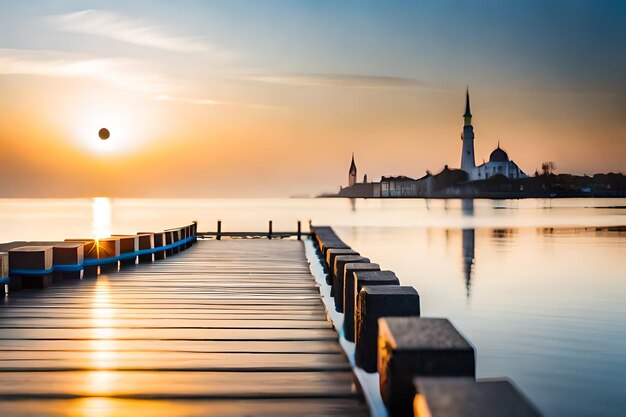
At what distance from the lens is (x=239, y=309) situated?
840 cm

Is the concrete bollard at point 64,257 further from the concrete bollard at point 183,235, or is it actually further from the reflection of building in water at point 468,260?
the reflection of building in water at point 468,260

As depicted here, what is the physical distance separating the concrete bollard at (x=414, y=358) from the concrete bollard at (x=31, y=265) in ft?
25.8

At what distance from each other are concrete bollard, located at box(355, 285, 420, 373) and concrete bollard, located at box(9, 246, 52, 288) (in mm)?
6583

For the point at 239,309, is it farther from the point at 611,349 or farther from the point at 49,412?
the point at 611,349

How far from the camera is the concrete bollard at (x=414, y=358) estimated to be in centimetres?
341

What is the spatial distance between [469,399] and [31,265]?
29.7 ft

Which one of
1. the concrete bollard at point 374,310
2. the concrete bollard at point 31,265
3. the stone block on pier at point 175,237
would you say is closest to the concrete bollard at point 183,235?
the stone block on pier at point 175,237

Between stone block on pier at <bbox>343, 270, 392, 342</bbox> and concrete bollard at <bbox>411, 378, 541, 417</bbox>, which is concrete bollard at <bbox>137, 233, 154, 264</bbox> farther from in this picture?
concrete bollard at <bbox>411, 378, 541, 417</bbox>

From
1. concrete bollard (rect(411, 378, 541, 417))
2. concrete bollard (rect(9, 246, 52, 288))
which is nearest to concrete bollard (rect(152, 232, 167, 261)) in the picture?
concrete bollard (rect(9, 246, 52, 288))

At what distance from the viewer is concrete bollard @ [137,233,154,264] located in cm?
1499

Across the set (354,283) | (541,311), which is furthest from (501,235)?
(354,283)

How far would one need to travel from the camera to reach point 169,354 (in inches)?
225

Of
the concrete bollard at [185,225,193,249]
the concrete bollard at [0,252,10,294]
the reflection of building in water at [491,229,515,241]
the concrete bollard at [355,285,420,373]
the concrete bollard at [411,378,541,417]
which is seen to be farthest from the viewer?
the reflection of building in water at [491,229,515,241]

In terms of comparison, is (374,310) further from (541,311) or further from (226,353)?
(541,311)
